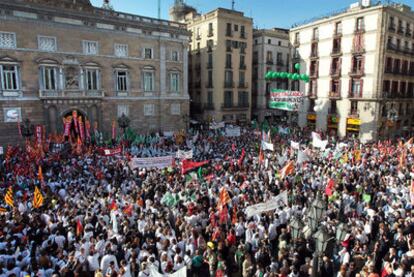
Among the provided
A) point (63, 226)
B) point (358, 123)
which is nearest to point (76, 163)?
point (63, 226)

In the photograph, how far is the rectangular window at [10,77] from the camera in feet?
80.1

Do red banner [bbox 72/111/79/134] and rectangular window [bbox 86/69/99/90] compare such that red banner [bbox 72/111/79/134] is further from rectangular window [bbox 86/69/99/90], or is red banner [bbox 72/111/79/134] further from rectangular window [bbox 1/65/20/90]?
rectangular window [bbox 1/65/20/90]

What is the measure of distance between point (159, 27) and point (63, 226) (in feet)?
83.8

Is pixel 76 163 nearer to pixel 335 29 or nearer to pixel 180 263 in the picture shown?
pixel 180 263

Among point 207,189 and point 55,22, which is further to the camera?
point 55,22

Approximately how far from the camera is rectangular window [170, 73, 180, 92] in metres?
33.4

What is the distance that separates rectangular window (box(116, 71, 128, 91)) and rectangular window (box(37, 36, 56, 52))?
586 cm

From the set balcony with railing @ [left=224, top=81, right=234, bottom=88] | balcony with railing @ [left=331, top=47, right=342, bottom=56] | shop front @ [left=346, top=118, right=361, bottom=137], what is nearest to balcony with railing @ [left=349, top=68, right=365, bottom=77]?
balcony with railing @ [left=331, top=47, right=342, bottom=56]

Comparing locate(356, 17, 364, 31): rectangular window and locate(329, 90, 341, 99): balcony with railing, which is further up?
locate(356, 17, 364, 31): rectangular window

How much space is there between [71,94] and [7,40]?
237 inches

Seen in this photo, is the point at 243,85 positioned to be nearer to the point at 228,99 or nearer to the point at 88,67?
the point at 228,99

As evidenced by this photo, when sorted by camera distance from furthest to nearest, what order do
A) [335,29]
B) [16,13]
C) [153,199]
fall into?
[335,29] < [16,13] < [153,199]

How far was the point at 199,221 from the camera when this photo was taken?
11.1 metres

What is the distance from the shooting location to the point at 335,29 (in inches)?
1380
